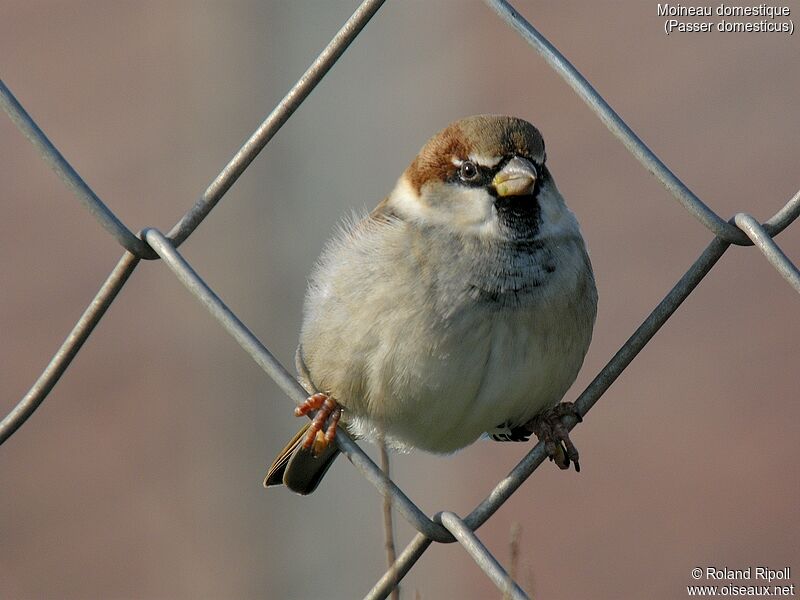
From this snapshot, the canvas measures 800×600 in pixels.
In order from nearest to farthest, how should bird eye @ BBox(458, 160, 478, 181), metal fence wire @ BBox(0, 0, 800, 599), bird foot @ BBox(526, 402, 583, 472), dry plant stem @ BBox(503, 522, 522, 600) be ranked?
dry plant stem @ BBox(503, 522, 522, 600)
metal fence wire @ BBox(0, 0, 800, 599)
bird foot @ BBox(526, 402, 583, 472)
bird eye @ BBox(458, 160, 478, 181)

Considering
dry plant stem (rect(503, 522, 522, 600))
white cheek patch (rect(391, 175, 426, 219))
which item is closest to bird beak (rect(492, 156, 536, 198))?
white cheek patch (rect(391, 175, 426, 219))

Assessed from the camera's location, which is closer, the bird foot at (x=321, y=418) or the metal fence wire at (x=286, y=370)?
the metal fence wire at (x=286, y=370)

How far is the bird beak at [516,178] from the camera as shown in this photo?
1.63 m

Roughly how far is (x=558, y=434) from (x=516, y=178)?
1.04 ft

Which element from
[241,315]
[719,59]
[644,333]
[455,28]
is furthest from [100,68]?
[644,333]

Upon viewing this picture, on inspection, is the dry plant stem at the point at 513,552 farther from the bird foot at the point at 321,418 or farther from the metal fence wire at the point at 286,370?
the bird foot at the point at 321,418

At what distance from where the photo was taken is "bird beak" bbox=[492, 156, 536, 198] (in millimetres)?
1634

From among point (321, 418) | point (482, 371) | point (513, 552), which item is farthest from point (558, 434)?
point (513, 552)

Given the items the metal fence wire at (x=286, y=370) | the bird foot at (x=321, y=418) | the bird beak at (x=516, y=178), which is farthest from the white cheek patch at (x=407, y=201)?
the metal fence wire at (x=286, y=370)

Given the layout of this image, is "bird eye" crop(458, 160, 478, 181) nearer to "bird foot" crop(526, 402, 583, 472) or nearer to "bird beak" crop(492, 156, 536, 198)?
"bird beak" crop(492, 156, 536, 198)

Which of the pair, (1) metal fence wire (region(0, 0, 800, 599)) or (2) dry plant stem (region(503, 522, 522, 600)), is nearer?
(2) dry plant stem (region(503, 522, 522, 600))

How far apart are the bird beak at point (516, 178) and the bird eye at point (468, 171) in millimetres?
47

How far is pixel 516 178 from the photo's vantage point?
1.65 metres

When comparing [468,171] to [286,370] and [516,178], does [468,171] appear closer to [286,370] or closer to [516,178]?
[516,178]
